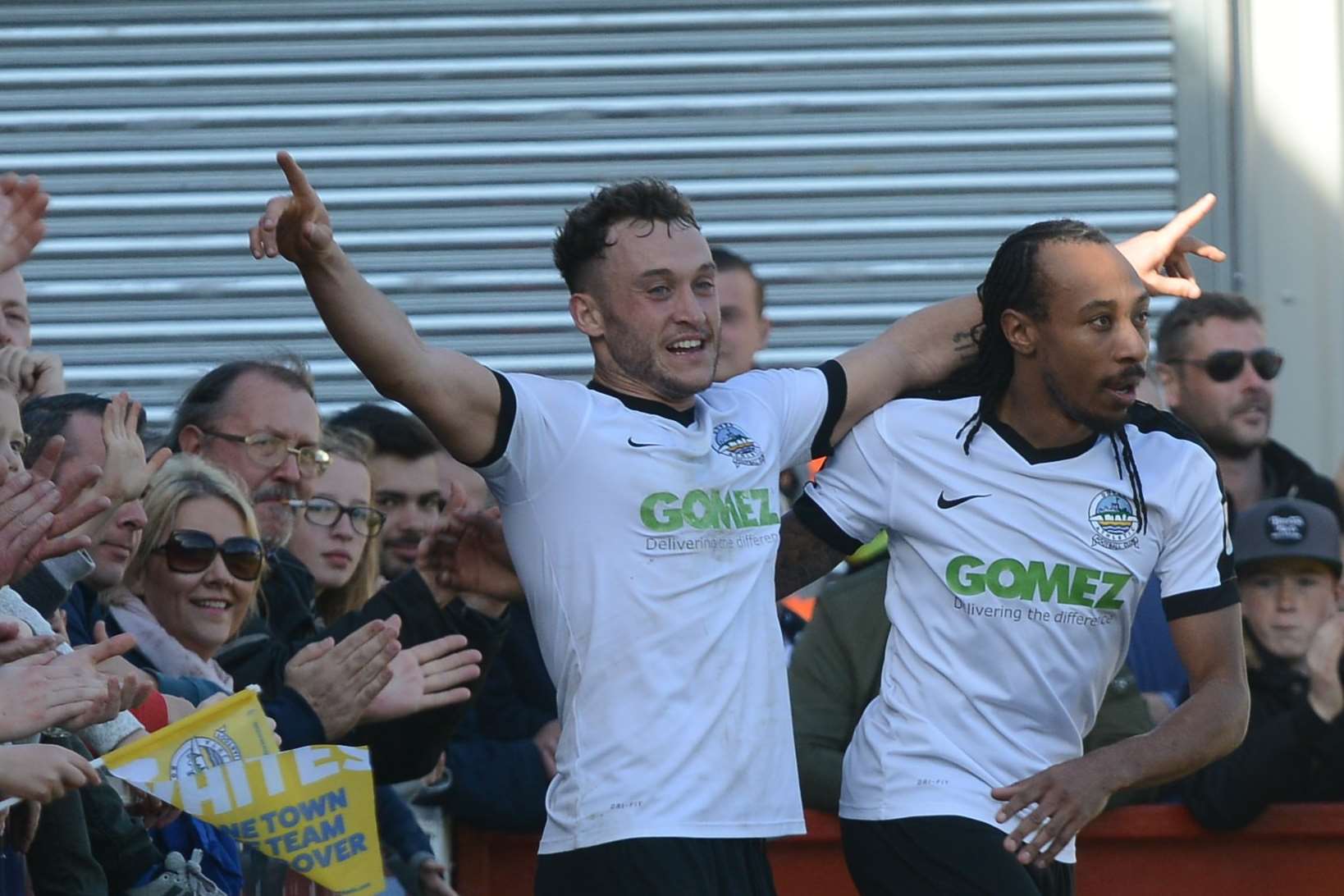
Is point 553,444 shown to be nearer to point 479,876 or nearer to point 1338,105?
point 479,876

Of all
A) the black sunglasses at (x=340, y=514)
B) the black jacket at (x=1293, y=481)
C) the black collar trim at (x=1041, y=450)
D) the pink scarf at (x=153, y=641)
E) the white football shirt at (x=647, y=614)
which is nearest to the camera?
the white football shirt at (x=647, y=614)

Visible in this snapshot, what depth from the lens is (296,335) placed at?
898 centimetres

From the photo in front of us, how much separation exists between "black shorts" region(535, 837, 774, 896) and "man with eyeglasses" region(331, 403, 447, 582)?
280cm

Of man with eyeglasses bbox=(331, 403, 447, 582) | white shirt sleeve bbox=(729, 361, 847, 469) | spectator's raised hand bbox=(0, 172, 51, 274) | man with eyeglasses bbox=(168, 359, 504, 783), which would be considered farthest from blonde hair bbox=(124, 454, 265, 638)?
man with eyeglasses bbox=(331, 403, 447, 582)

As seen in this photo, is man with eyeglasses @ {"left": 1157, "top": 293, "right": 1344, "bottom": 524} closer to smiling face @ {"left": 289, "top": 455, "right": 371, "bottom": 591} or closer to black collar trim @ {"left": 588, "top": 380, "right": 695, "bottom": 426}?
smiling face @ {"left": 289, "top": 455, "right": 371, "bottom": 591}

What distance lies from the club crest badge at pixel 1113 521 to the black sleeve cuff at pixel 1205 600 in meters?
0.16

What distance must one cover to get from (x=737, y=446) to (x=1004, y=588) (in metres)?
0.61

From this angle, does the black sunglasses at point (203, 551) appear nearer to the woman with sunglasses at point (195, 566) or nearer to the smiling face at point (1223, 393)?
the woman with sunglasses at point (195, 566)

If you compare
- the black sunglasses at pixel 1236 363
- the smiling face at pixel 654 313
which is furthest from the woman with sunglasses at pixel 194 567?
the black sunglasses at pixel 1236 363

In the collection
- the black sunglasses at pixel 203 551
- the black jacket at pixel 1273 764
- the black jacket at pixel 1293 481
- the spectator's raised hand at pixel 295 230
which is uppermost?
the spectator's raised hand at pixel 295 230

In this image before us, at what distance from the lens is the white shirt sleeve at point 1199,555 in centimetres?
446

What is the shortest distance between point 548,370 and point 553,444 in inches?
189

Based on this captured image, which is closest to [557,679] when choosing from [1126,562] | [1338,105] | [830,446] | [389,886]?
[830,446]

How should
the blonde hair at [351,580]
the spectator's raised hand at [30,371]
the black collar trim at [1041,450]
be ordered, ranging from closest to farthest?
the black collar trim at [1041,450] → the spectator's raised hand at [30,371] → the blonde hair at [351,580]
